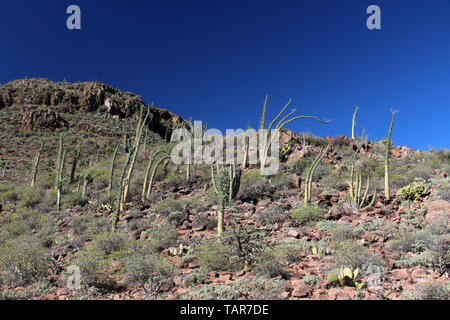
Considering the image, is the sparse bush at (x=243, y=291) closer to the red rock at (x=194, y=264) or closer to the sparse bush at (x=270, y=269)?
the sparse bush at (x=270, y=269)

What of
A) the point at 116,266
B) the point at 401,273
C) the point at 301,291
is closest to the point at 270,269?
the point at 301,291

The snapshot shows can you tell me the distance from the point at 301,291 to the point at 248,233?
2671mm

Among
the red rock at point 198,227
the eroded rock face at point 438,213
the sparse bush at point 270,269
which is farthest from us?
the red rock at point 198,227

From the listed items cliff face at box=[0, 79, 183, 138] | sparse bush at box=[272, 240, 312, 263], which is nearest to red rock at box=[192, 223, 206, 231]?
sparse bush at box=[272, 240, 312, 263]

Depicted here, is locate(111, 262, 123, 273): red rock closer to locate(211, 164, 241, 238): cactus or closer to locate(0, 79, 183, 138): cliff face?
locate(211, 164, 241, 238): cactus

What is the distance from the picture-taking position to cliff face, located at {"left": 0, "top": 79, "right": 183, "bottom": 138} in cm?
3656

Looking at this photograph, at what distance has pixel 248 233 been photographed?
22.8 ft

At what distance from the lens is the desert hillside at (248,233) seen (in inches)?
195

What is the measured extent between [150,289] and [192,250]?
2.36 metres

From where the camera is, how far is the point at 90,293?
507cm

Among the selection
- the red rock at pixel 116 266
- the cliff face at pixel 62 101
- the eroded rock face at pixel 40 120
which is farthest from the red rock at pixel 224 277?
the eroded rock face at pixel 40 120
